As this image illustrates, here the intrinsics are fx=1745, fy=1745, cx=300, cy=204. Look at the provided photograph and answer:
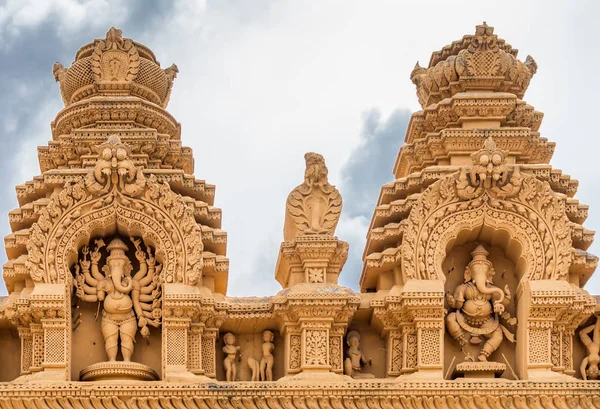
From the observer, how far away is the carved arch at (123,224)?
24453 millimetres

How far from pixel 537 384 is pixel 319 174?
172 inches

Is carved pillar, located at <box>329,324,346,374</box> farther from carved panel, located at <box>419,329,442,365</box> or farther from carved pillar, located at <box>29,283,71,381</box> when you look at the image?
carved pillar, located at <box>29,283,71,381</box>

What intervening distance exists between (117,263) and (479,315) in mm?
5165

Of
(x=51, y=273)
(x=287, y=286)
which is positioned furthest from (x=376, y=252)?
(x=51, y=273)

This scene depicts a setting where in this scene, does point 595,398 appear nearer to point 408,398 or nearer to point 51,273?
point 408,398

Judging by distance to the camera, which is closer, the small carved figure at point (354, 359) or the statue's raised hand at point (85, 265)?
the small carved figure at point (354, 359)

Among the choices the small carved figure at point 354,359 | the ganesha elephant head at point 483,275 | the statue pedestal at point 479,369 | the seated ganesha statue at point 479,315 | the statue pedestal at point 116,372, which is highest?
the ganesha elephant head at point 483,275

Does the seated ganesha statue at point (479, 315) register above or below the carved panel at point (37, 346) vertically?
above

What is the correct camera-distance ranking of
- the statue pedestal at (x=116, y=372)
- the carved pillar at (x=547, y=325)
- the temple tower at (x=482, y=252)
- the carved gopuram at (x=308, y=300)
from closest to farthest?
the carved gopuram at (x=308, y=300), the statue pedestal at (x=116, y=372), the carved pillar at (x=547, y=325), the temple tower at (x=482, y=252)

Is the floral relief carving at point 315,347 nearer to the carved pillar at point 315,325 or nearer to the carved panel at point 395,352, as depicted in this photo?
the carved pillar at point 315,325

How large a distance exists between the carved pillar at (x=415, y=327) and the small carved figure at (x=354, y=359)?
0.39m

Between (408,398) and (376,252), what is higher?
(376,252)

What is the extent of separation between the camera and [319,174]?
25141 mm

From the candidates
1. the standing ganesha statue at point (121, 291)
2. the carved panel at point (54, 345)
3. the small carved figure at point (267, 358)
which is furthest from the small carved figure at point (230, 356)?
the carved panel at point (54, 345)
